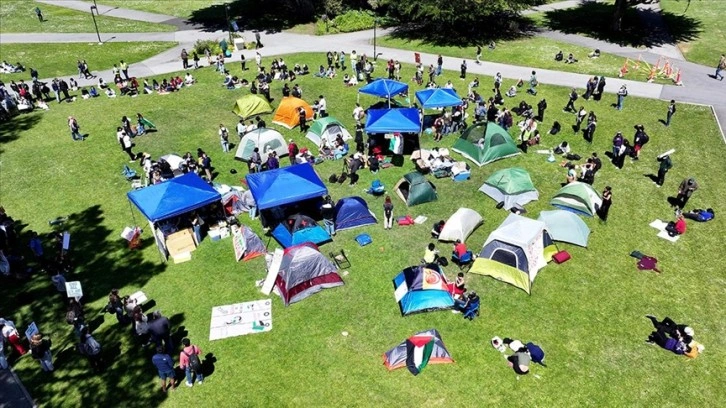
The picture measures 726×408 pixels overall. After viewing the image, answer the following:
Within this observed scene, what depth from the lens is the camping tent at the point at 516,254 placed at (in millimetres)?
18094

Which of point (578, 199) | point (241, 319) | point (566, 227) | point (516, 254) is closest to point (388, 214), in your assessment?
point (516, 254)

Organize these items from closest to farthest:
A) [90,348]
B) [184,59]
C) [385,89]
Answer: [90,348]
[385,89]
[184,59]

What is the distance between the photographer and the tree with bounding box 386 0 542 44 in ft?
141

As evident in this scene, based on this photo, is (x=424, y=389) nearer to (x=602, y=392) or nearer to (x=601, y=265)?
(x=602, y=392)

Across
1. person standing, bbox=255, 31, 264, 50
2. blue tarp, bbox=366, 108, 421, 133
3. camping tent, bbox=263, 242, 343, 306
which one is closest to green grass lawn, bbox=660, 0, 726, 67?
blue tarp, bbox=366, 108, 421, 133

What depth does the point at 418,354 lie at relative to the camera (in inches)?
595

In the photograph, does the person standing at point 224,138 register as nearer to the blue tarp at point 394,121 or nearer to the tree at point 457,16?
the blue tarp at point 394,121

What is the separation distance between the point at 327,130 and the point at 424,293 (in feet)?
45.6

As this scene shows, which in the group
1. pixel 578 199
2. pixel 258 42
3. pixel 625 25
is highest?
pixel 625 25

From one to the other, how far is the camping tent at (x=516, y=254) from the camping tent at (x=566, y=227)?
1.34 metres

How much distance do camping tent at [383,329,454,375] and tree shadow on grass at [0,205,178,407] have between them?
7.12 meters

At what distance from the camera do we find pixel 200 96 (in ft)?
118

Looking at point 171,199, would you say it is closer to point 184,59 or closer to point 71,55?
point 184,59

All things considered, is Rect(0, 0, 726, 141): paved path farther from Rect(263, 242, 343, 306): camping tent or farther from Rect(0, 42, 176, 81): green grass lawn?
Rect(263, 242, 343, 306): camping tent
